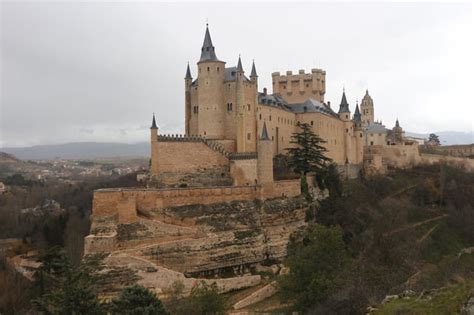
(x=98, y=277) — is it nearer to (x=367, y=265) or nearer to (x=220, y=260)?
(x=220, y=260)

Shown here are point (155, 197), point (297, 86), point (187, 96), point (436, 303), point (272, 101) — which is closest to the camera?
point (436, 303)

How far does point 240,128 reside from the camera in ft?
141

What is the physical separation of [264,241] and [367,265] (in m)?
8.27

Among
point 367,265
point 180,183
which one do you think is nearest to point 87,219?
point 180,183

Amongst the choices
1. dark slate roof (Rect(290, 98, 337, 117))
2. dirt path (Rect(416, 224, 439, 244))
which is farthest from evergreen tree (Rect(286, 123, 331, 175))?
dirt path (Rect(416, 224, 439, 244))

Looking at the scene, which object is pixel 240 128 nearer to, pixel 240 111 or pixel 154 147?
pixel 240 111

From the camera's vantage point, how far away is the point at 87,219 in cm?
5122

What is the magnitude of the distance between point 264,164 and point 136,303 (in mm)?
20162

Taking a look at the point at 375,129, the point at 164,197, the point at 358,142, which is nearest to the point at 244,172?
the point at 164,197

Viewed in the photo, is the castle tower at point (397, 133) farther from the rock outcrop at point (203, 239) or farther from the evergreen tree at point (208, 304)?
the evergreen tree at point (208, 304)

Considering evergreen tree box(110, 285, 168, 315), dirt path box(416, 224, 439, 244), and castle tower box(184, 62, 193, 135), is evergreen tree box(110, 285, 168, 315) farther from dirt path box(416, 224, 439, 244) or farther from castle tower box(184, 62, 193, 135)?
dirt path box(416, 224, 439, 244)

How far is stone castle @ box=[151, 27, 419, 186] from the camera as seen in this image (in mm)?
39469

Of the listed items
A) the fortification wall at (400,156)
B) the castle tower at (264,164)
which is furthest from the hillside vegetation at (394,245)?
the castle tower at (264,164)

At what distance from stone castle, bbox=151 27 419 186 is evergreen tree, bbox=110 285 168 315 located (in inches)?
724
